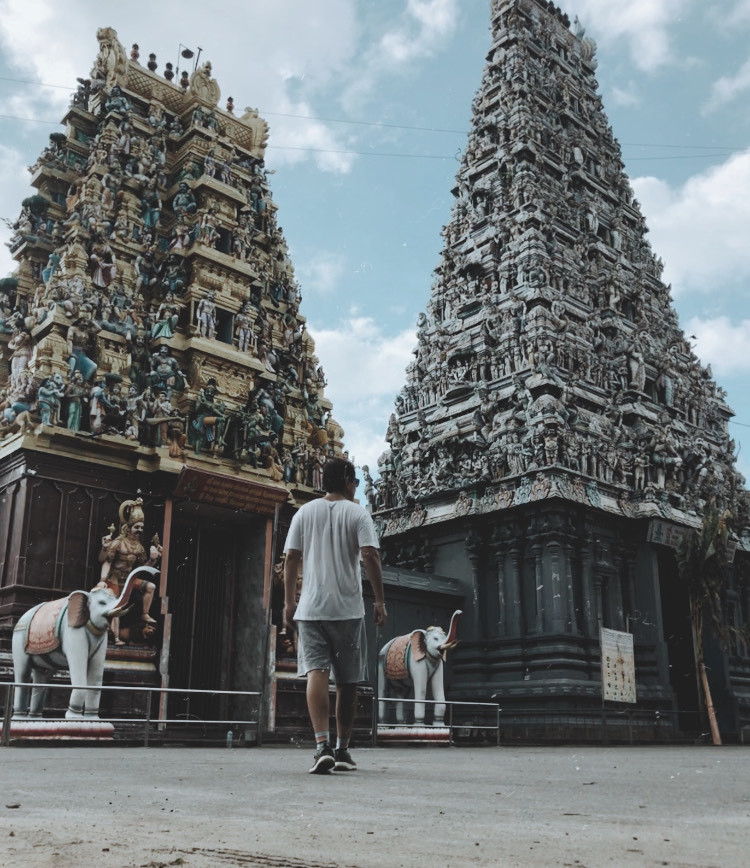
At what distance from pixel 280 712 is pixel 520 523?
11.7 m

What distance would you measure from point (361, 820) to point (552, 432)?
24986 millimetres

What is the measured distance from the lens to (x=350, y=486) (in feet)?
21.8

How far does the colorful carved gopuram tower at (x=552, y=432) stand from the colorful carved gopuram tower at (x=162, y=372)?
7339 millimetres

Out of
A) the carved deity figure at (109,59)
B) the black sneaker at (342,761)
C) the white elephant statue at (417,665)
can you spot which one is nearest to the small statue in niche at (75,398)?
the white elephant statue at (417,665)

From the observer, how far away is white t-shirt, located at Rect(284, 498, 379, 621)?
20.4ft

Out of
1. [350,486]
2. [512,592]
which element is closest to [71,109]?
[512,592]

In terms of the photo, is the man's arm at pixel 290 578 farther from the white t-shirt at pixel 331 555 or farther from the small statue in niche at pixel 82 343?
the small statue in niche at pixel 82 343

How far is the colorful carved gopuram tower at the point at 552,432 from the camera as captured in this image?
88.2 feet

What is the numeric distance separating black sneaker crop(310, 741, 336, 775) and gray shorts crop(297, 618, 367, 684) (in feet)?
1.57

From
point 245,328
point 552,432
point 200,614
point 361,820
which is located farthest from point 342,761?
point 552,432

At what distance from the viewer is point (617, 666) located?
84.4 ft

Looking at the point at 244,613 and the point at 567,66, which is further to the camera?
the point at 567,66

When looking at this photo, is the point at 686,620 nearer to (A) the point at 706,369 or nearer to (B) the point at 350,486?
(A) the point at 706,369

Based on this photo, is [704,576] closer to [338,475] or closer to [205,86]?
[205,86]
